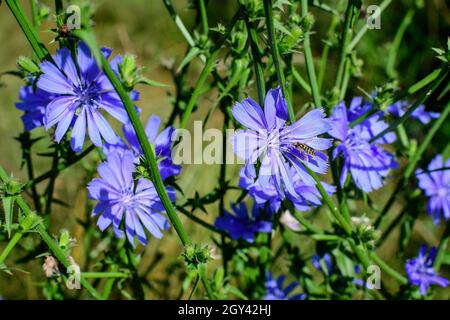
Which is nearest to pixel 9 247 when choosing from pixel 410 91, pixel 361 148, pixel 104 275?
pixel 104 275

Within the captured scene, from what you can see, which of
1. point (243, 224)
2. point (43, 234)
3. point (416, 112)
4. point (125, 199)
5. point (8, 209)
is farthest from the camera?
point (416, 112)

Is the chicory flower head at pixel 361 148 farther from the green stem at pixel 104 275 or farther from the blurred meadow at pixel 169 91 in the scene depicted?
the green stem at pixel 104 275

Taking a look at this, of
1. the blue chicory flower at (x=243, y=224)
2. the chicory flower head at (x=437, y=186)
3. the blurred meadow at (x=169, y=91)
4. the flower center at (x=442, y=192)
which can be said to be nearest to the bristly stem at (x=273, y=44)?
the blue chicory flower at (x=243, y=224)

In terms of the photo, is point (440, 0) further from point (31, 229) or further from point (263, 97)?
point (31, 229)

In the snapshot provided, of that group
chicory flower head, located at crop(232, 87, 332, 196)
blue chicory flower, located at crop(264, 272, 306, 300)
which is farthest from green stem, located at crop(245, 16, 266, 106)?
blue chicory flower, located at crop(264, 272, 306, 300)

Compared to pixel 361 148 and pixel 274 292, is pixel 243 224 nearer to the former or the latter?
pixel 274 292

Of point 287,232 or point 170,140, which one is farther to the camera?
point 287,232
